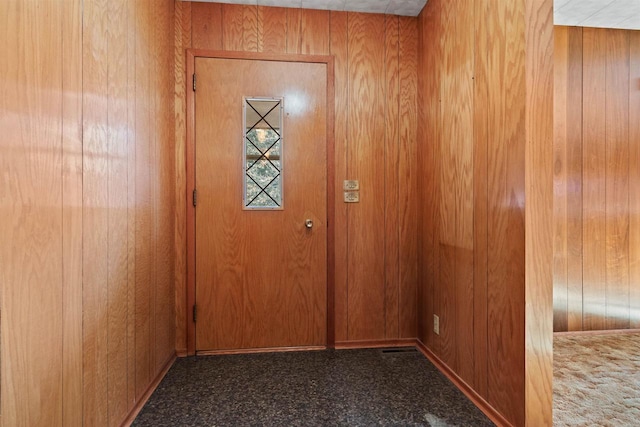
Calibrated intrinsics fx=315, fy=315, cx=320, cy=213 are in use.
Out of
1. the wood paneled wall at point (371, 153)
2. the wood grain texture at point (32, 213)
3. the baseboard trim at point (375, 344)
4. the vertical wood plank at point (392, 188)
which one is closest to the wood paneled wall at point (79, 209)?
the wood grain texture at point (32, 213)

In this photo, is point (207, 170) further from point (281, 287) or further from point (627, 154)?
point (627, 154)

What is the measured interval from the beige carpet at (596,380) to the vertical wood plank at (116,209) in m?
2.06

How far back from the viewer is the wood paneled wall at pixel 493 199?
1379 millimetres

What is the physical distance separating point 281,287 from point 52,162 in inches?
62.7

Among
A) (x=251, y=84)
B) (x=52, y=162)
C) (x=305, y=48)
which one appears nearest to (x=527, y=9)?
(x=305, y=48)

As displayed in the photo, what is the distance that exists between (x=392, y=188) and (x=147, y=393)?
2048 millimetres

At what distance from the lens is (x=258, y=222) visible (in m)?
2.30

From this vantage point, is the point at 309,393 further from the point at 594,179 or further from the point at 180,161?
the point at 594,179

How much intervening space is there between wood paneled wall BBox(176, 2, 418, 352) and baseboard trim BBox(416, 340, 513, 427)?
27 centimetres

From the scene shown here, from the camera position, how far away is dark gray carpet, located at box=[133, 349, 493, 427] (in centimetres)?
157

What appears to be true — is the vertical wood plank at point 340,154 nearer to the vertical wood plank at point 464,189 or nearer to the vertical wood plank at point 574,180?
the vertical wood plank at point 464,189

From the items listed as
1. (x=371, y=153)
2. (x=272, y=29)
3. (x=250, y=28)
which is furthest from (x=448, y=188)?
(x=250, y=28)

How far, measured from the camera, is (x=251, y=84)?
2289mm

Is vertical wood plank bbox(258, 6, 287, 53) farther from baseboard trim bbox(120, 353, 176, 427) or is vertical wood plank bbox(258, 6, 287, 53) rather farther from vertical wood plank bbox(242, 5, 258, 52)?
baseboard trim bbox(120, 353, 176, 427)
